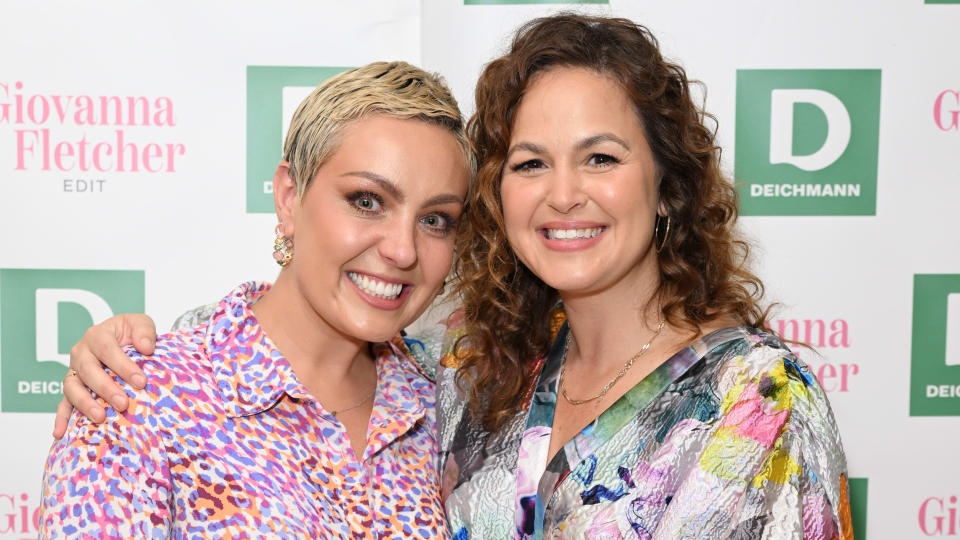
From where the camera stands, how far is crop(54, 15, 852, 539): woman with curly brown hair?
4.46 ft

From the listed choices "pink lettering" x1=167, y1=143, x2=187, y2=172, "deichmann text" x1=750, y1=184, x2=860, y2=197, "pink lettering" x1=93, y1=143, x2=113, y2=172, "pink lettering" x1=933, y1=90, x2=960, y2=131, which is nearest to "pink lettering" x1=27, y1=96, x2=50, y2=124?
"pink lettering" x1=93, y1=143, x2=113, y2=172

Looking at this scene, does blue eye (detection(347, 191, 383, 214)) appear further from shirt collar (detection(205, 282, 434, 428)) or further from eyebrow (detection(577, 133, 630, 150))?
eyebrow (detection(577, 133, 630, 150))

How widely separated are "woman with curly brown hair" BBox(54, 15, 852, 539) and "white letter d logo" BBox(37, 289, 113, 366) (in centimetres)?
114

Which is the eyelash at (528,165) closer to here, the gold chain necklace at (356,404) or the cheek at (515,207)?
the cheek at (515,207)

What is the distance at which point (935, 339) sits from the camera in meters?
2.29

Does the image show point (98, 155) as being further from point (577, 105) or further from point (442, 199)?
point (577, 105)

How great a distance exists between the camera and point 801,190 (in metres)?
2.28

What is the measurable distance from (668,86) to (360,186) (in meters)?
0.66

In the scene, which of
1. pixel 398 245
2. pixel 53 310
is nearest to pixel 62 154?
pixel 53 310

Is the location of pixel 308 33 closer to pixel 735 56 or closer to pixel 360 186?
pixel 360 186

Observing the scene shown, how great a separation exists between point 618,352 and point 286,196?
731 millimetres

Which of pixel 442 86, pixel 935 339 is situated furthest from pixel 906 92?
pixel 442 86

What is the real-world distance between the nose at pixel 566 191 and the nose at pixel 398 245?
292 mm

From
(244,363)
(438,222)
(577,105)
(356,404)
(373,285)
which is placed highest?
(577,105)
